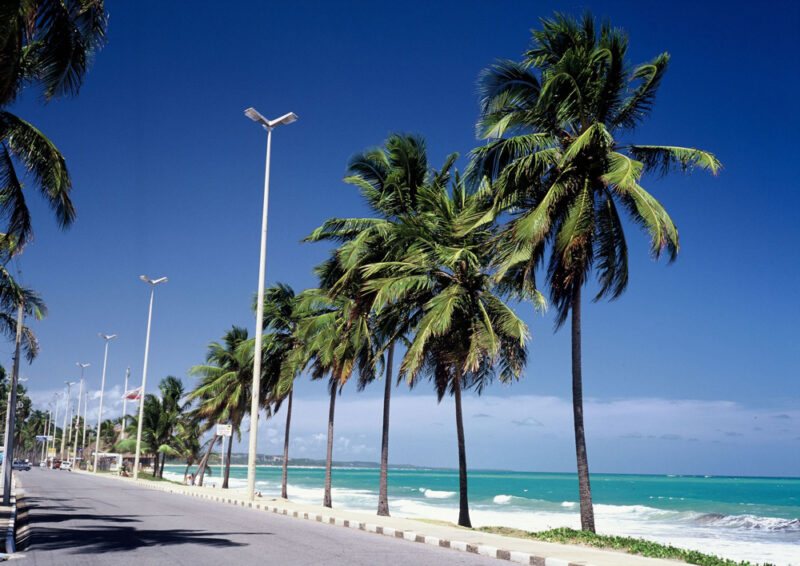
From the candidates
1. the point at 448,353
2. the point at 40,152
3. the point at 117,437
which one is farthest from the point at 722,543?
the point at 117,437

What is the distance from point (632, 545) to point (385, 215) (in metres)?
13.3

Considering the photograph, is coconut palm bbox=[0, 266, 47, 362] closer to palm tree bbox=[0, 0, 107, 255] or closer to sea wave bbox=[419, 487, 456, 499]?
palm tree bbox=[0, 0, 107, 255]

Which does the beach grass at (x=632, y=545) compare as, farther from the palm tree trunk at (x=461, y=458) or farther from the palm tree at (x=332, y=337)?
the palm tree at (x=332, y=337)

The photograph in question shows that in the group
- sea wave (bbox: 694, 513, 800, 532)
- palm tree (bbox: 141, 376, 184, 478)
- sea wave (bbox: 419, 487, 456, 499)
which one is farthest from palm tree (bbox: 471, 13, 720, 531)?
sea wave (bbox: 419, 487, 456, 499)

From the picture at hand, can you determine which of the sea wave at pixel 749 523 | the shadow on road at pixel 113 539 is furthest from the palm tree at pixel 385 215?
the sea wave at pixel 749 523

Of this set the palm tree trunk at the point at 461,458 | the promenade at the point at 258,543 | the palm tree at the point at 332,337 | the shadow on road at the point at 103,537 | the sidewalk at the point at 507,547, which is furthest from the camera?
the palm tree at the point at 332,337

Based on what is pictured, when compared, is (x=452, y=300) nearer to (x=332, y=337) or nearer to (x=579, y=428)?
(x=579, y=428)

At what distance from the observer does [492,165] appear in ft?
54.5

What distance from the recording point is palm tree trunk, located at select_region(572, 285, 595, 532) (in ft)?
44.9

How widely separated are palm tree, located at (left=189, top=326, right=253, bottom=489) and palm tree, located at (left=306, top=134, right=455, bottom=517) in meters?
16.1

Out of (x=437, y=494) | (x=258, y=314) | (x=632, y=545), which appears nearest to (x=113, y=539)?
(x=632, y=545)

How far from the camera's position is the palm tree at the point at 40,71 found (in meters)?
9.32

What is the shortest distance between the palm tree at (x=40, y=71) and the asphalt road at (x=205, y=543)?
5.62 meters

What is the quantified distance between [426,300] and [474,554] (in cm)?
957
